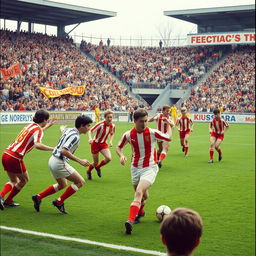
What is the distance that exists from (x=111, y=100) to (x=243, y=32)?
17.9 metres

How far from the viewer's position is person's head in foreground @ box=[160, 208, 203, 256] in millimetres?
2736

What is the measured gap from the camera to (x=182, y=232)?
2.73 meters

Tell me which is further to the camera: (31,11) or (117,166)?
(31,11)

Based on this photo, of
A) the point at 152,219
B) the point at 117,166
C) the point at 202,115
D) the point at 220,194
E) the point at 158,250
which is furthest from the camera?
the point at 202,115

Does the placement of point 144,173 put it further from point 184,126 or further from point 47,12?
point 47,12

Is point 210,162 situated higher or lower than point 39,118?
lower

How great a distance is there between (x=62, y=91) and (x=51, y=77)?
2827 mm

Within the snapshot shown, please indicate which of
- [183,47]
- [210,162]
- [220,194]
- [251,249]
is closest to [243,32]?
[183,47]

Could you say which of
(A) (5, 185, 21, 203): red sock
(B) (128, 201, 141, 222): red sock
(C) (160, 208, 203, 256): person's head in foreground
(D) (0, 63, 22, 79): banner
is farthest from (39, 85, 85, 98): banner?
(C) (160, 208, 203, 256): person's head in foreground

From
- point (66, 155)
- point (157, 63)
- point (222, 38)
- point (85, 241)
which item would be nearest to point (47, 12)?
point (157, 63)

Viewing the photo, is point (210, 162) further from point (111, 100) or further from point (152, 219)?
point (111, 100)

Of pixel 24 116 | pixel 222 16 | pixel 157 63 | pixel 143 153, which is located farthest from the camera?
pixel 222 16

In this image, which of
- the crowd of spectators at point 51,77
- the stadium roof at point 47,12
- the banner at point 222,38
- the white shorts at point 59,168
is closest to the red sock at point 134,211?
the white shorts at point 59,168

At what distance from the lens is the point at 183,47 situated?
58.9 metres
